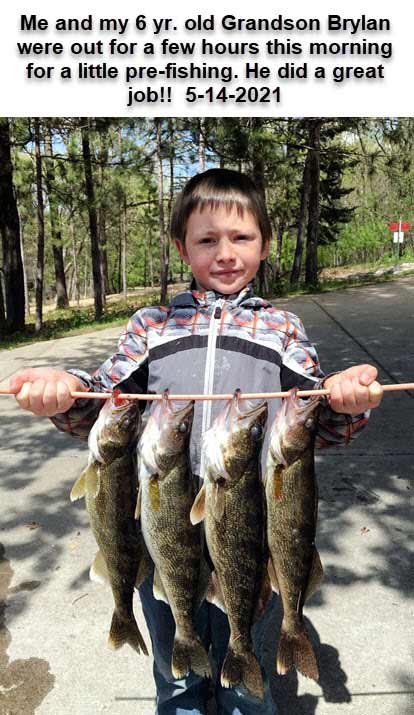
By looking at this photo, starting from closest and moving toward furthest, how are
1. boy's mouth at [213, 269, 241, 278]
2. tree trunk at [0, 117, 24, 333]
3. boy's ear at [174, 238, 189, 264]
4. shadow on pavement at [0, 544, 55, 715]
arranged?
boy's mouth at [213, 269, 241, 278] < boy's ear at [174, 238, 189, 264] < shadow on pavement at [0, 544, 55, 715] < tree trunk at [0, 117, 24, 333]

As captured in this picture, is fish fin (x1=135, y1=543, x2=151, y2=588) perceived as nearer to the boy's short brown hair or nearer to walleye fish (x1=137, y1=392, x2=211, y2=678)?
walleye fish (x1=137, y1=392, x2=211, y2=678)

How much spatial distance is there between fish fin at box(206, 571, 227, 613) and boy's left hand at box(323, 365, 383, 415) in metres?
0.67

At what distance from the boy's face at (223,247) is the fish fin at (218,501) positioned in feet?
2.60

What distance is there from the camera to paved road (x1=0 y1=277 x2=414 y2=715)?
2.59 m

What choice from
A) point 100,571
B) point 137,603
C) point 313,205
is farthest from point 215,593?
point 313,205

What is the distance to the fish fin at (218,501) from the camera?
1647 mm

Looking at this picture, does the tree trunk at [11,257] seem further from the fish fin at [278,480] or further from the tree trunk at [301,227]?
the fish fin at [278,480]

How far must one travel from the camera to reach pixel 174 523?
171 cm

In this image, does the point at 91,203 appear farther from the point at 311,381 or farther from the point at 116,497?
the point at 116,497

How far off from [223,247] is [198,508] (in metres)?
0.94

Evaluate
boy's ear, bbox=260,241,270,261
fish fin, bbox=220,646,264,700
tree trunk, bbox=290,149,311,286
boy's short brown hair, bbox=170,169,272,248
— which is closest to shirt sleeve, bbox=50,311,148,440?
boy's short brown hair, bbox=170,169,272,248

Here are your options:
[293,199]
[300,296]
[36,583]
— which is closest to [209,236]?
[36,583]

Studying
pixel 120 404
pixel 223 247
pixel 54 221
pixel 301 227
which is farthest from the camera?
pixel 54 221

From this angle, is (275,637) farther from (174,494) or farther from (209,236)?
(209,236)
